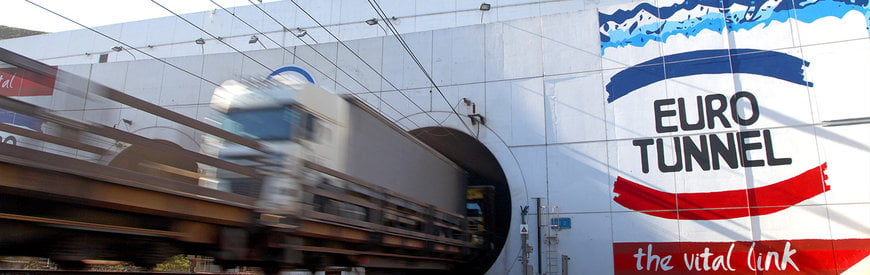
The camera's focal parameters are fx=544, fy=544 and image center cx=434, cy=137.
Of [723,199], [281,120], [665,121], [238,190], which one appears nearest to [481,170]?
[665,121]

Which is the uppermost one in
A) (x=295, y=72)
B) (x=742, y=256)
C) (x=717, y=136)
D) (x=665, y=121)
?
(x=295, y=72)

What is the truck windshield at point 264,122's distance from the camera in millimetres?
8531

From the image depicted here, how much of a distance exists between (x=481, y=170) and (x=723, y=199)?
7.44 metres

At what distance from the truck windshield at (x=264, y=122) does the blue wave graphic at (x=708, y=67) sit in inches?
393

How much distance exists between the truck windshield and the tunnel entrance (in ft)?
27.1

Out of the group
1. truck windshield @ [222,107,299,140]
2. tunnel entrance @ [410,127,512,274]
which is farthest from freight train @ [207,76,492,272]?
tunnel entrance @ [410,127,512,274]

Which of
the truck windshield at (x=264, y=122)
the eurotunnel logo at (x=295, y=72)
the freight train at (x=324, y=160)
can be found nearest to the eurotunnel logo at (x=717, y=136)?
the freight train at (x=324, y=160)

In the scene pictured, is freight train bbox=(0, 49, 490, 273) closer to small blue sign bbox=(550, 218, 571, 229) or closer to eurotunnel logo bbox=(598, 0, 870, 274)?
small blue sign bbox=(550, 218, 571, 229)

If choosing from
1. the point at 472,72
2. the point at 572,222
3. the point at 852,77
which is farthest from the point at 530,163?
the point at 852,77

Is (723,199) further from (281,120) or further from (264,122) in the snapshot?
(264,122)

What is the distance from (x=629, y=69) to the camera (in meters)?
15.4

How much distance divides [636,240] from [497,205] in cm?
472

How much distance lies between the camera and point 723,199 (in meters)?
13.9

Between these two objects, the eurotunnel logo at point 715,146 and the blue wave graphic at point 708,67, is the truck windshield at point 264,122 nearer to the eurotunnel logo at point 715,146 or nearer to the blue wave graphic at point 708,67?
the eurotunnel logo at point 715,146
